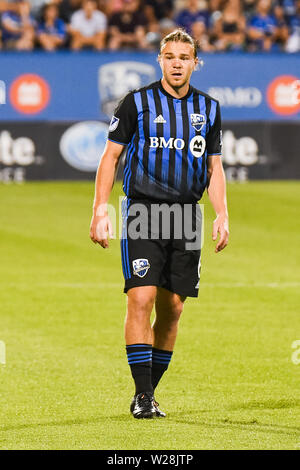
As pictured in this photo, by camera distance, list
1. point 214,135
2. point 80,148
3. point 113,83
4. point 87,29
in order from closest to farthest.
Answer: point 214,135 < point 80,148 < point 113,83 < point 87,29

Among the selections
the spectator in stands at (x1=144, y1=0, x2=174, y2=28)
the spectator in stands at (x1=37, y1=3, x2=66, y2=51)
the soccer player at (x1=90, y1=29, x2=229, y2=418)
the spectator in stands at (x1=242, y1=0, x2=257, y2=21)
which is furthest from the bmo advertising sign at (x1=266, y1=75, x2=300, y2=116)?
the soccer player at (x1=90, y1=29, x2=229, y2=418)

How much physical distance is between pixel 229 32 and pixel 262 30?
0.89m

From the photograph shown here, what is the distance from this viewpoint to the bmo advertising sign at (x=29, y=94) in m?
21.0

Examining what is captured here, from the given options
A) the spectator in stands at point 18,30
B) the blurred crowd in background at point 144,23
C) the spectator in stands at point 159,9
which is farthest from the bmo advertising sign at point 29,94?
the spectator in stands at point 159,9

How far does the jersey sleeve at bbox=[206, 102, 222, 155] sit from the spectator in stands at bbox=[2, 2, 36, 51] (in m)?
16.0

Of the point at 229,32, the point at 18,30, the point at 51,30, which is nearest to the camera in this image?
the point at 18,30

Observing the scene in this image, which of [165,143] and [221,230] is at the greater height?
[165,143]

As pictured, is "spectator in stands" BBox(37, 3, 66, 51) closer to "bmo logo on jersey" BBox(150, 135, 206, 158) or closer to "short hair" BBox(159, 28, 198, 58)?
"short hair" BBox(159, 28, 198, 58)

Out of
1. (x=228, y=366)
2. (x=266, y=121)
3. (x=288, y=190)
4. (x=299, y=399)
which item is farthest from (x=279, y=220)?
(x=299, y=399)

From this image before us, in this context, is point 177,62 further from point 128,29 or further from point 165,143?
point 128,29

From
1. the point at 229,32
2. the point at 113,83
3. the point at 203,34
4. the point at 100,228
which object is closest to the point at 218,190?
the point at 100,228

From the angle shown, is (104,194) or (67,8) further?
(67,8)

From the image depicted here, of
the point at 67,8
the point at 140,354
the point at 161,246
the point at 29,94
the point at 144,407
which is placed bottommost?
the point at 144,407

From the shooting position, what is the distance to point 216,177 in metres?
6.75
